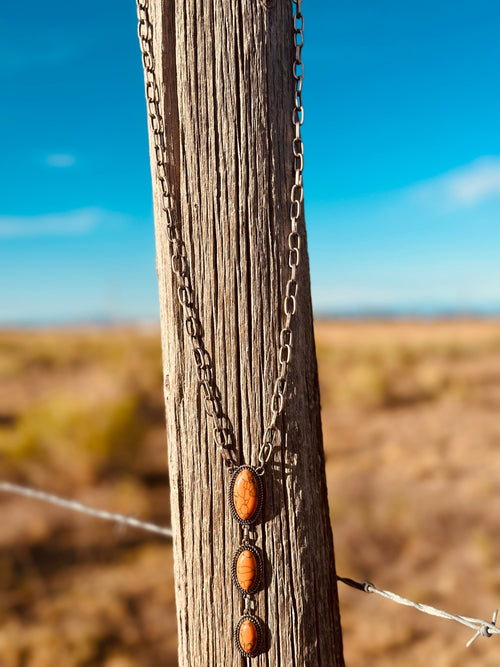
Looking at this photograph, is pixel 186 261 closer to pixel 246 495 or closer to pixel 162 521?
pixel 246 495

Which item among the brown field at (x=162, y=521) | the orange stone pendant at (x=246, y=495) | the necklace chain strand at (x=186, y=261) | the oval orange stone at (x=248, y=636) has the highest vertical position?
the necklace chain strand at (x=186, y=261)

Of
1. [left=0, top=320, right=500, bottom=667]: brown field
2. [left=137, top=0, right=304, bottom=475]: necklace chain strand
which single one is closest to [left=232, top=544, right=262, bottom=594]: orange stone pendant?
[left=137, top=0, right=304, bottom=475]: necklace chain strand

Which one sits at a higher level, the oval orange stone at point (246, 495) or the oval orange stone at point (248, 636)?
the oval orange stone at point (246, 495)

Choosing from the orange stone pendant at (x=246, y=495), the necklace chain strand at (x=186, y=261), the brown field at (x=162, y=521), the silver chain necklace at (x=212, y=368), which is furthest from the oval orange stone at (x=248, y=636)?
the brown field at (x=162, y=521)

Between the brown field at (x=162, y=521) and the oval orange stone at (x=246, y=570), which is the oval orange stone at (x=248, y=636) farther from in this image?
the brown field at (x=162, y=521)

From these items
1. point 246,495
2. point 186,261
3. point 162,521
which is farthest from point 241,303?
point 162,521

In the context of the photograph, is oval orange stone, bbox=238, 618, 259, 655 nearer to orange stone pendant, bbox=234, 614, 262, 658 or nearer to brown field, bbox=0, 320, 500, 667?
orange stone pendant, bbox=234, 614, 262, 658

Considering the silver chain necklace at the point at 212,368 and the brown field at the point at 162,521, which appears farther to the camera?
the brown field at the point at 162,521
